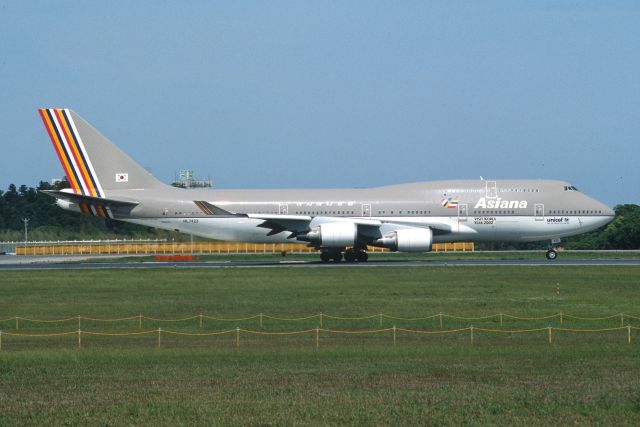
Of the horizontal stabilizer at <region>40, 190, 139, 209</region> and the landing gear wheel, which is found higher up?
the horizontal stabilizer at <region>40, 190, 139, 209</region>

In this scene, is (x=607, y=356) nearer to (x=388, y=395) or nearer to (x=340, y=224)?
(x=388, y=395)

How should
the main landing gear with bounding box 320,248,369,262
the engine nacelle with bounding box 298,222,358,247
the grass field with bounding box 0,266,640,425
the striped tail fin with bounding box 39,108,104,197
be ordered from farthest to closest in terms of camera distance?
the striped tail fin with bounding box 39,108,104,197 < the main landing gear with bounding box 320,248,369,262 < the engine nacelle with bounding box 298,222,358,247 < the grass field with bounding box 0,266,640,425

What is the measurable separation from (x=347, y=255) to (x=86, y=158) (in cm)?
1910

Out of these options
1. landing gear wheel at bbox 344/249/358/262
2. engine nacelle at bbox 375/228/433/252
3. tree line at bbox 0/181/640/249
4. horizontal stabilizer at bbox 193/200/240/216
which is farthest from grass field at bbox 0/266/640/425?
tree line at bbox 0/181/640/249

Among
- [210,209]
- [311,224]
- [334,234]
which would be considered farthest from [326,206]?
[210,209]

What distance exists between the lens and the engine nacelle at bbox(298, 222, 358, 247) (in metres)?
62.4

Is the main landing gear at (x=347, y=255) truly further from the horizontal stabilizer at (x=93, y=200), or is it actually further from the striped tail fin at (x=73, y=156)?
the striped tail fin at (x=73, y=156)

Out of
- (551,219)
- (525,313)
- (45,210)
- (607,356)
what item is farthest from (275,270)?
(45,210)

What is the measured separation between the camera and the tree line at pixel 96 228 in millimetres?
96812

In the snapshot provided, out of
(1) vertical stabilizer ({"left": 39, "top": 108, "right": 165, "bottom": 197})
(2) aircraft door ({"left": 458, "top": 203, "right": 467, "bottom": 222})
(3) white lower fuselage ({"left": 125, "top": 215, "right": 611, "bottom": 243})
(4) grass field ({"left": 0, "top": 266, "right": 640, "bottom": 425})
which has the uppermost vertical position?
(1) vertical stabilizer ({"left": 39, "top": 108, "right": 165, "bottom": 197})

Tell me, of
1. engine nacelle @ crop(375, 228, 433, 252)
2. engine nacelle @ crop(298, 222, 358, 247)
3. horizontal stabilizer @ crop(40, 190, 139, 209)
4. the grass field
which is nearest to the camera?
the grass field

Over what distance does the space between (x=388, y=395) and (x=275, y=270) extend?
39.4m

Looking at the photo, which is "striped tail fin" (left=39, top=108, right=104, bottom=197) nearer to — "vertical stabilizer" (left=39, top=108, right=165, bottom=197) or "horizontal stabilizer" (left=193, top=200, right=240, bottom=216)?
"vertical stabilizer" (left=39, top=108, right=165, bottom=197)

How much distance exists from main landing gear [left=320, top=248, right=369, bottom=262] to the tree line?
2744cm
